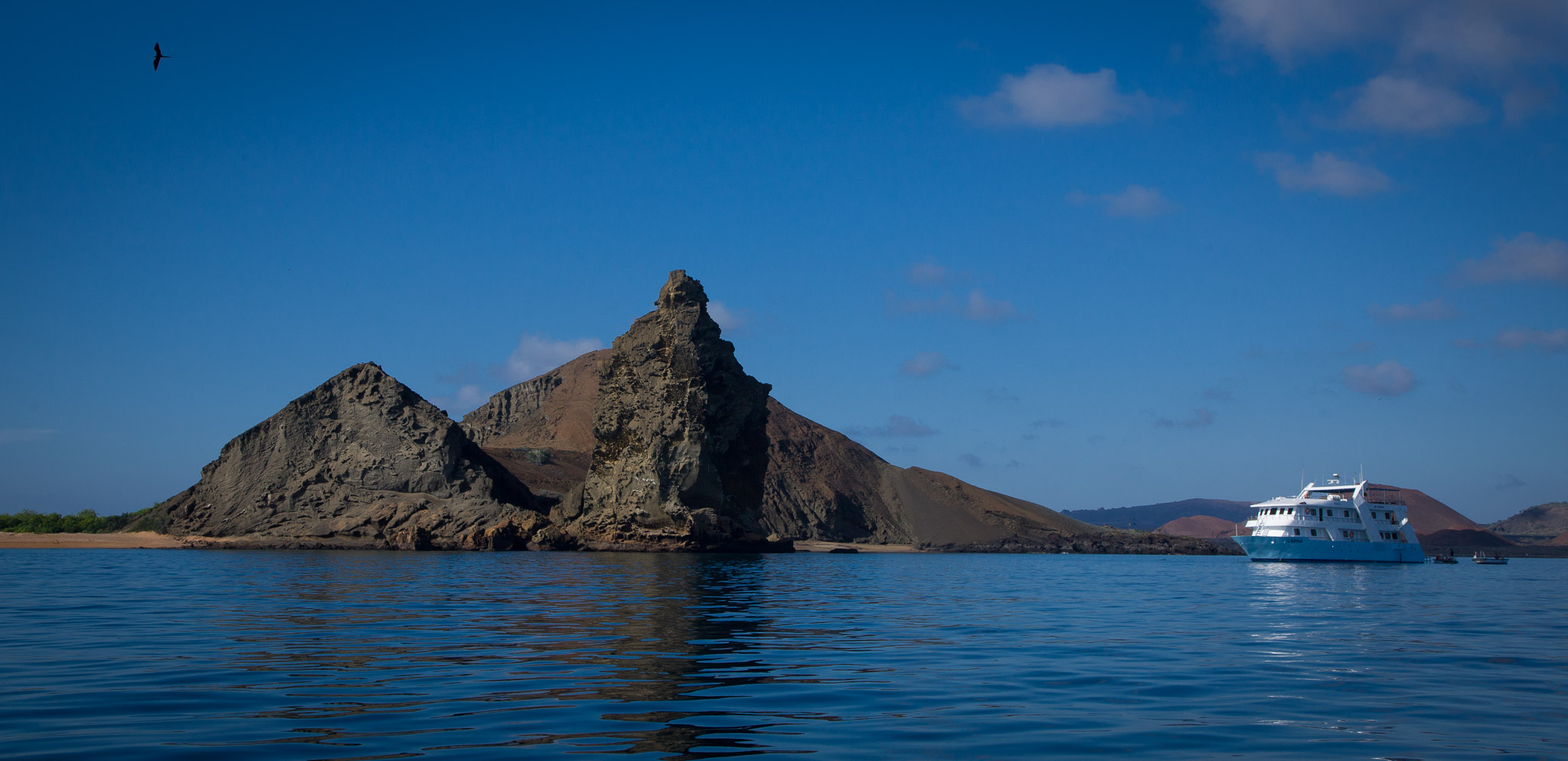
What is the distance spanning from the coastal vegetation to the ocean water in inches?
3043

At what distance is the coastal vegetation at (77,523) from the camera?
9744 cm

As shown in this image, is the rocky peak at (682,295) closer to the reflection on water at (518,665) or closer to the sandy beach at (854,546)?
the sandy beach at (854,546)

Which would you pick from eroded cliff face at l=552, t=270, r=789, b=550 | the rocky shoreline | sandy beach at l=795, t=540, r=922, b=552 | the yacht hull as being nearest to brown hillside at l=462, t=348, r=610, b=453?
sandy beach at l=795, t=540, r=922, b=552

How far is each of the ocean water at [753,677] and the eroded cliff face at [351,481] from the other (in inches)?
2222

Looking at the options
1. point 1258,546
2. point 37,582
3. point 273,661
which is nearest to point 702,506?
point 1258,546

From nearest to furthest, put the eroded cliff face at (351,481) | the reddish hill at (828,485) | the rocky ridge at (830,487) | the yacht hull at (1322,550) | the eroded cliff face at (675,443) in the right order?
the yacht hull at (1322,550)
the eroded cliff face at (675,443)
the eroded cliff face at (351,481)
the rocky ridge at (830,487)
the reddish hill at (828,485)

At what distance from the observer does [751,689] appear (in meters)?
13.0

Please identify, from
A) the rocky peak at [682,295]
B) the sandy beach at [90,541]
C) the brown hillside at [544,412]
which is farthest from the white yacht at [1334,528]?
the brown hillside at [544,412]

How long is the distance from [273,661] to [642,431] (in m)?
72.1

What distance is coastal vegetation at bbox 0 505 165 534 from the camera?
9744cm

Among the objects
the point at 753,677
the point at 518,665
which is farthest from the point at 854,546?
the point at 753,677

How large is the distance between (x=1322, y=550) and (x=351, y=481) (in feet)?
265

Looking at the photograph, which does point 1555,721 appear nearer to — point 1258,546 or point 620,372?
point 1258,546

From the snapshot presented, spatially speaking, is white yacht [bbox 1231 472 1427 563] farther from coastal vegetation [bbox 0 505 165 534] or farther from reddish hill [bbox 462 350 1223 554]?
coastal vegetation [bbox 0 505 165 534]
